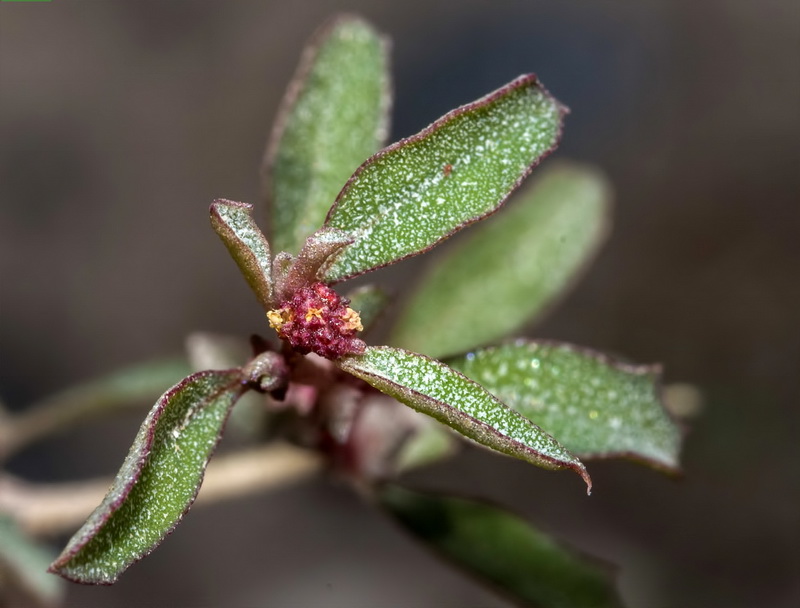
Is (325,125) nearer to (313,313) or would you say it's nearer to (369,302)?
(369,302)

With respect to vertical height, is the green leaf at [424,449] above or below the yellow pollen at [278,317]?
below

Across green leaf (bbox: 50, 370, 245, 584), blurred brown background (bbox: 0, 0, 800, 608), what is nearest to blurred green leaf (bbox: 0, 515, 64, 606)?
green leaf (bbox: 50, 370, 245, 584)

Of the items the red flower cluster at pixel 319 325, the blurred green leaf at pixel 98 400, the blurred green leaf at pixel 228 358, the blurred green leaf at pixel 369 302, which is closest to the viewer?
the red flower cluster at pixel 319 325

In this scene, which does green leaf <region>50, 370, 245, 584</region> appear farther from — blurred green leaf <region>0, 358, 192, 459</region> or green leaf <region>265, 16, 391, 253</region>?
blurred green leaf <region>0, 358, 192, 459</region>

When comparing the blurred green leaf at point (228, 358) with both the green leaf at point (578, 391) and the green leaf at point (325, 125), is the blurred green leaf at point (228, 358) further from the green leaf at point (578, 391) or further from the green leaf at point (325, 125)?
the green leaf at point (578, 391)

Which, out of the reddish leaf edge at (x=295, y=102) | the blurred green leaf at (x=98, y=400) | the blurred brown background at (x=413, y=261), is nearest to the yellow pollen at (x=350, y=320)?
the reddish leaf edge at (x=295, y=102)
